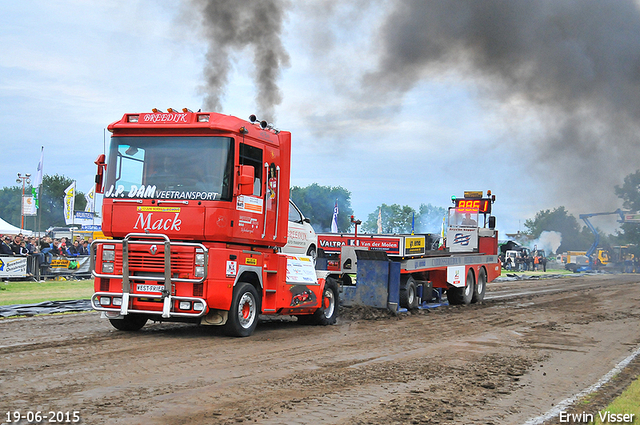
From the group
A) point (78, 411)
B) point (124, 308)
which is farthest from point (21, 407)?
point (124, 308)

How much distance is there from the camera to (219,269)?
9703mm

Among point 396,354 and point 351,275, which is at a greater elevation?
point 351,275

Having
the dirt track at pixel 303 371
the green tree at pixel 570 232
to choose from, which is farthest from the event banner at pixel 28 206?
the green tree at pixel 570 232

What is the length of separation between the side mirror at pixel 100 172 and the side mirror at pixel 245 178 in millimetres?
2322

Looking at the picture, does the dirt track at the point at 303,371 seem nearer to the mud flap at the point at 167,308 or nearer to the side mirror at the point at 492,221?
the mud flap at the point at 167,308

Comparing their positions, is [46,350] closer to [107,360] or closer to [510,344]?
[107,360]

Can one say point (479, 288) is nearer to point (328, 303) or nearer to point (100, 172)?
point (328, 303)

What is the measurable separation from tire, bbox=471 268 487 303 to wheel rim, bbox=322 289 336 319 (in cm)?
818

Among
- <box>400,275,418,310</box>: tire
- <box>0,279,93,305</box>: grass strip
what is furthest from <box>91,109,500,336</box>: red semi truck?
<box>0,279,93,305</box>: grass strip

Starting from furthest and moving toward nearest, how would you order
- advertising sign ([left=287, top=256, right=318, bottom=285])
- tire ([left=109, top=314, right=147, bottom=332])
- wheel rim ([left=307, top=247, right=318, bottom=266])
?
wheel rim ([left=307, top=247, right=318, bottom=266])
advertising sign ([left=287, top=256, right=318, bottom=285])
tire ([left=109, top=314, right=147, bottom=332])

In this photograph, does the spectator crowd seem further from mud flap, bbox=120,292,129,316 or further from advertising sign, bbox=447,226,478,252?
advertising sign, bbox=447,226,478,252

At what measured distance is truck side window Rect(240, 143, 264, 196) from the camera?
33.3 ft

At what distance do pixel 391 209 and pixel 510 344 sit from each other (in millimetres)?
86824

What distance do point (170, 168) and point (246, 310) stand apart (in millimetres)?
2627
